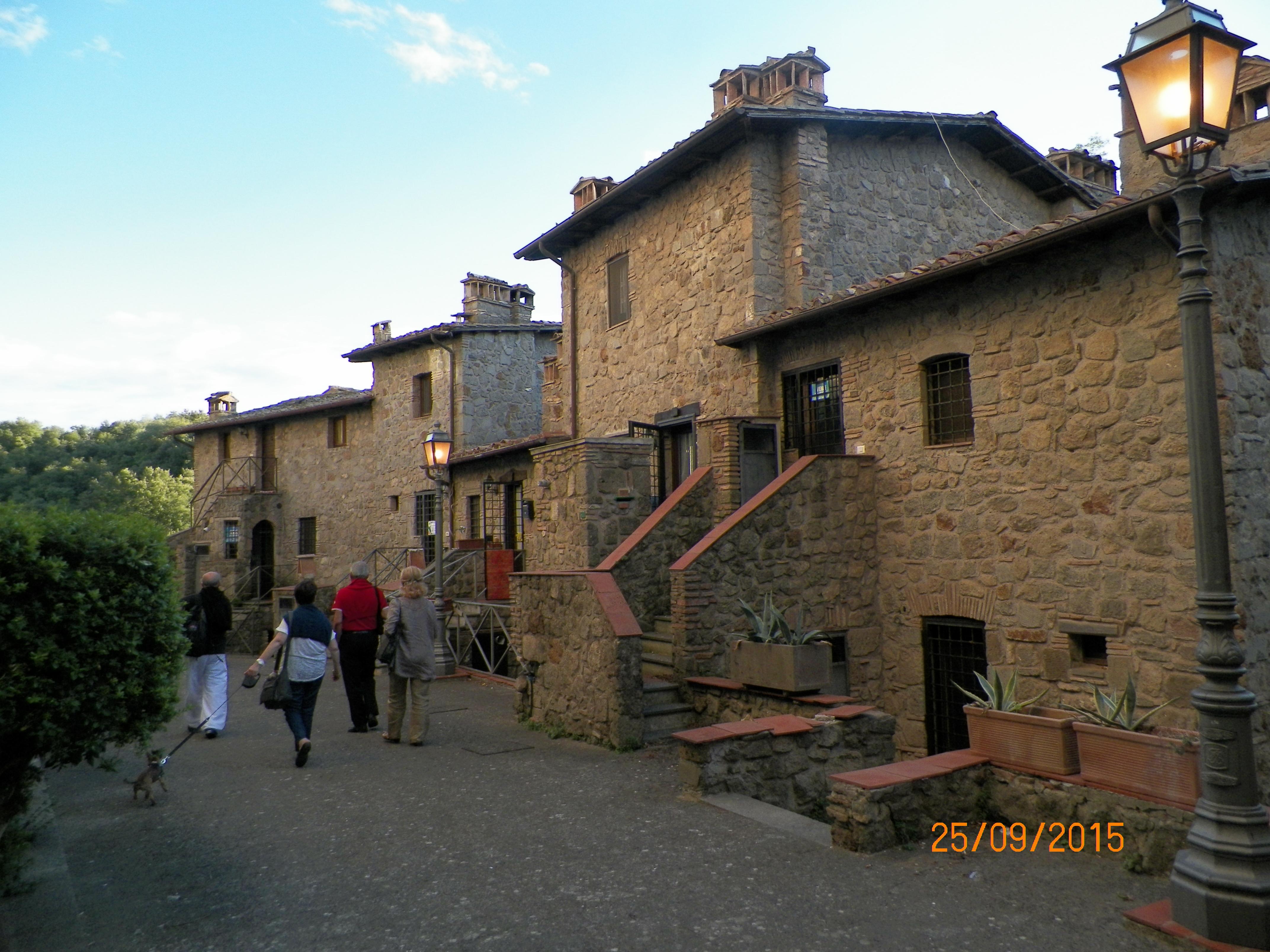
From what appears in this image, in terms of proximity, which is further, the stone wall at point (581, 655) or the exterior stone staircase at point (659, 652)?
the exterior stone staircase at point (659, 652)

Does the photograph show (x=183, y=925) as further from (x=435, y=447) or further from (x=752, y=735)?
(x=435, y=447)

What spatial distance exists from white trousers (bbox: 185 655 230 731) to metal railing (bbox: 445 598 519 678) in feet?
13.5

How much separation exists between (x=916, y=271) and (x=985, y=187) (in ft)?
19.9

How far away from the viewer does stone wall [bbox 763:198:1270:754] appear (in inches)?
280

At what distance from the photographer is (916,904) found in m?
4.36

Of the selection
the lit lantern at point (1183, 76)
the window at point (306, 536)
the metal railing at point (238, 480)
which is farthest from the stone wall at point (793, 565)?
the metal railing at point (238, 480)

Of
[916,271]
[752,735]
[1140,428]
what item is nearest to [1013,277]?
[916,271]

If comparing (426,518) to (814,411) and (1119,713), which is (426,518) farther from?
(1119,713)

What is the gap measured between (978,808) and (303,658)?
5.36 m

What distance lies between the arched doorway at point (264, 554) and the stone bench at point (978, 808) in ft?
80.7

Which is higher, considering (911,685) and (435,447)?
(435,447)

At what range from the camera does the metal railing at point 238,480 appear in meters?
27.2

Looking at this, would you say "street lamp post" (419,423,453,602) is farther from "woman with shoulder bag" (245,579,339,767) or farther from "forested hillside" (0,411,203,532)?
"forested hillside" (0,411,203,532)

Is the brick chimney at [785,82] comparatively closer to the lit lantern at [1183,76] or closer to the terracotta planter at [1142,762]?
the lit lantern at [1183,76]
